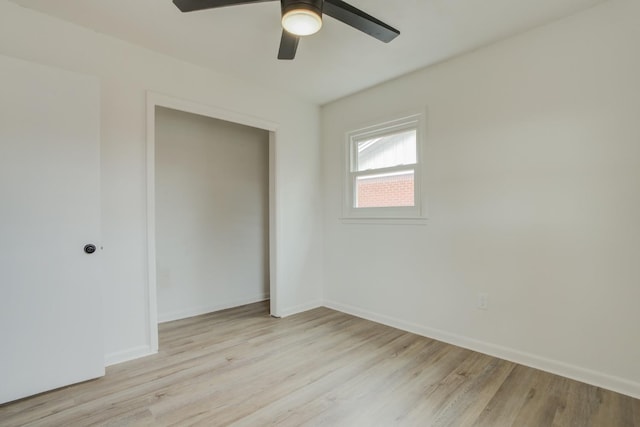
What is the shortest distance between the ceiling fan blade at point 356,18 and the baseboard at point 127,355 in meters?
2.79

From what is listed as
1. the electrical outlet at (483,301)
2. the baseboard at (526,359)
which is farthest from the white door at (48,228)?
the electrical outlet at (483,301)

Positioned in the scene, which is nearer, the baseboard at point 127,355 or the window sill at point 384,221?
the baseboard at point 127,355

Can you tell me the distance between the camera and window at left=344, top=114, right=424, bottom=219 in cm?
302

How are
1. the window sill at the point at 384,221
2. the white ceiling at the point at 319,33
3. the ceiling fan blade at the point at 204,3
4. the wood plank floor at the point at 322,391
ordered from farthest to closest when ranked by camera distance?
the window sill at the point at 384,221 → the white ceiling at the point at 319,33 → the wood plank floor at the point at 322,391 → the ceiling fan blade at the point at 204,3

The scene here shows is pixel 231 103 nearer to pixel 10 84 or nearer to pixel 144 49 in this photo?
pixel 144 49

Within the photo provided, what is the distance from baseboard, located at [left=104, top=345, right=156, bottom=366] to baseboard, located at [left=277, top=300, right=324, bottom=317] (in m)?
1.35

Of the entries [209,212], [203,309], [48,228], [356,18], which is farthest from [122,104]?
[203,309]

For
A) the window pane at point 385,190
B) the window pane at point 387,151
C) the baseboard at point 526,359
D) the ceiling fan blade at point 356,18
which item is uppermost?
the ceiling fan blade at point 356,18

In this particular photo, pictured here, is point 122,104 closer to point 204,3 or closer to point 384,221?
point 204,3

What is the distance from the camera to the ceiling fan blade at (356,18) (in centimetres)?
166

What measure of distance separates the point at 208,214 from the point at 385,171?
216 centimetres

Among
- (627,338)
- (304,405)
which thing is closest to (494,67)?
(627,338)

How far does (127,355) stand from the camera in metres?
2.41

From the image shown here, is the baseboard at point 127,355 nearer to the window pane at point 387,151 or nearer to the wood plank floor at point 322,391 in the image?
the wood plank floor at point 322,391
